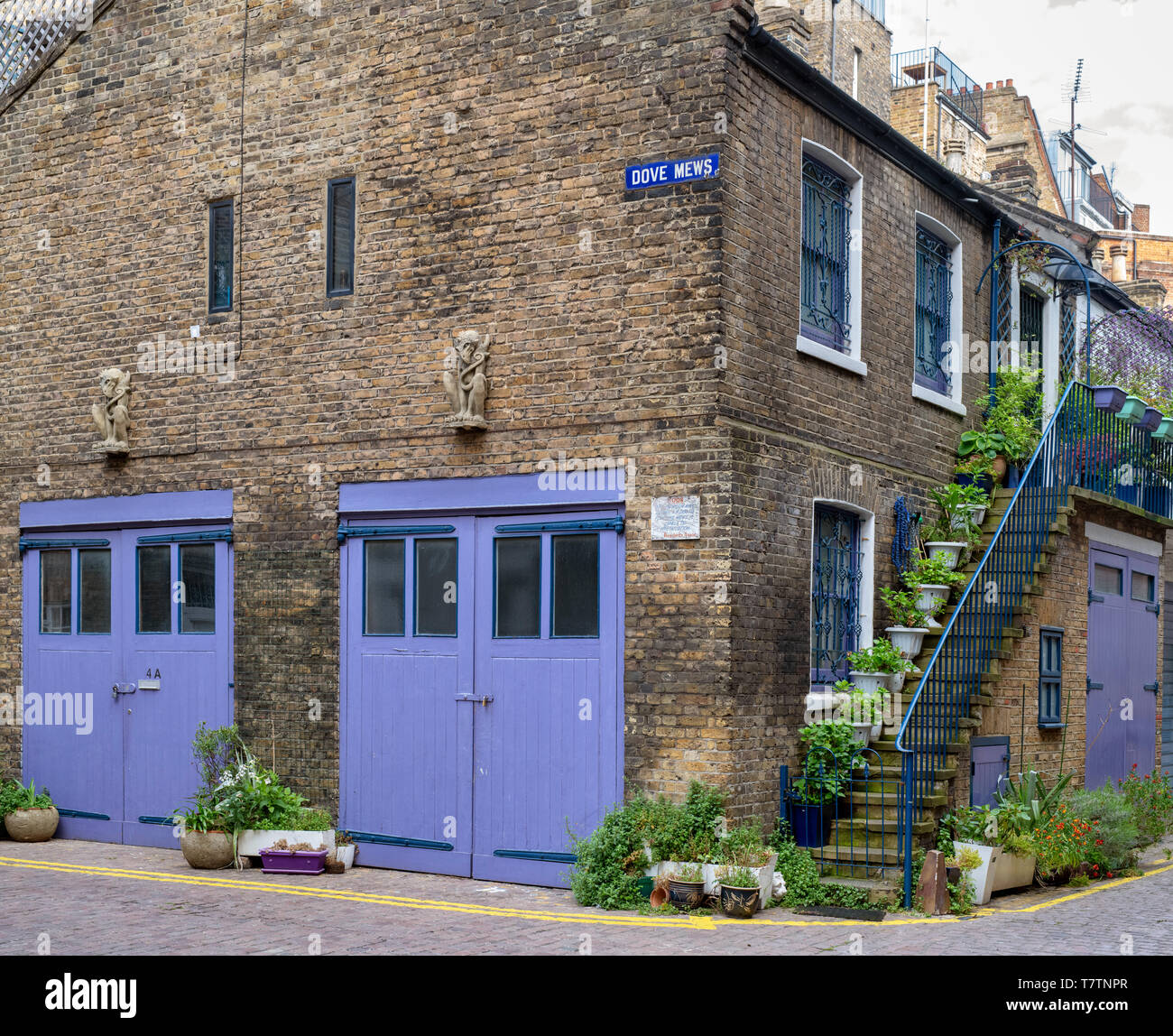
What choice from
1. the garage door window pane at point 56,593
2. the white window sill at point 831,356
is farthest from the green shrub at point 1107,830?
the garage door window pane at point 56,593

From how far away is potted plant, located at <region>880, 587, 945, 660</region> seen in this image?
12.6 meters

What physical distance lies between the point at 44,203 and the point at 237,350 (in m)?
3.08

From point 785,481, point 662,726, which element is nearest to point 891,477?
point 785,481

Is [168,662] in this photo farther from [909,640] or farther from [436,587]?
[909,640]

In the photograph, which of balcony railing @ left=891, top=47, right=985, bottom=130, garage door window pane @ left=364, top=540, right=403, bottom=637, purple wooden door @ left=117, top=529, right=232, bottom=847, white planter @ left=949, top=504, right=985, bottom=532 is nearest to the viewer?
garage door window pane @ left=364, top=540, right=403, bottom=637

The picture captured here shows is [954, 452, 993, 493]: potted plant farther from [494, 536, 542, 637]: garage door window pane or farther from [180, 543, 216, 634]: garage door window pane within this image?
[180, 543, 216, 634]: garage door window pane

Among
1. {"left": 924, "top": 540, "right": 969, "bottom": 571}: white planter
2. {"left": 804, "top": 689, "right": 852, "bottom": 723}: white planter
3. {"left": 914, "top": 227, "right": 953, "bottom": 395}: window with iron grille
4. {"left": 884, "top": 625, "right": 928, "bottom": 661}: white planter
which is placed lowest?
{"left": 804, "top": 689, "right": 852, "bottom": 723}: white planter

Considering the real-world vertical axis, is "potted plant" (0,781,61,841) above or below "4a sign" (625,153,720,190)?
below

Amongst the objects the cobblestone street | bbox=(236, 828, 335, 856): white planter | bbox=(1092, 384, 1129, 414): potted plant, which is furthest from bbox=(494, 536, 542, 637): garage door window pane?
bbox=(1092, 384, 1129, 414): potted plant

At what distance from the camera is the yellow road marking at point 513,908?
377 inches

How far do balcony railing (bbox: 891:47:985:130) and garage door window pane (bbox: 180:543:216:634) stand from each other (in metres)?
21.8

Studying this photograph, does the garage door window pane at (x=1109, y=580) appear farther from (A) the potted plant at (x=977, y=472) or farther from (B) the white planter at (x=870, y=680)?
(B) the white planter at (x=870, y=680)

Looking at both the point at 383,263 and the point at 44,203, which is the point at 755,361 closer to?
the point at 383,263

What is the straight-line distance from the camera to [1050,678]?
13.7m
